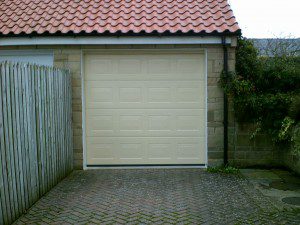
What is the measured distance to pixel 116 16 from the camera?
354 inches

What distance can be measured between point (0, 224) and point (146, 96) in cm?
452

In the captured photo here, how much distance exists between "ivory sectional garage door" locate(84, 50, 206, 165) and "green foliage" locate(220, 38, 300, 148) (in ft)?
2.64

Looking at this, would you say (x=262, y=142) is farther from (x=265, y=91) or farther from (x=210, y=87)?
(x=210, y=87)

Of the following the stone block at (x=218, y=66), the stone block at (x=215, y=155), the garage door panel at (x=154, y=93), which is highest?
the stone block at (x=218, y=66)

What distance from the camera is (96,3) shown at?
961 centimetres

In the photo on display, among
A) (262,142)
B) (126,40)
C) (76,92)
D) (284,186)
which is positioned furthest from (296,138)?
(76,92)

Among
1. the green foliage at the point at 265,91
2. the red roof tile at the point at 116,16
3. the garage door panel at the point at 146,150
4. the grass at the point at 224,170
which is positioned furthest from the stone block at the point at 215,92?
the grass at the point at 224,170

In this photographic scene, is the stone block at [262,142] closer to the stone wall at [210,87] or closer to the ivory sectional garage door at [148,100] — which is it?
the stone wall at [210,87]

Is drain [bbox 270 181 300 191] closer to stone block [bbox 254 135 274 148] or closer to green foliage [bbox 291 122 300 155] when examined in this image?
green foliage [bbox 291 122 300 155]

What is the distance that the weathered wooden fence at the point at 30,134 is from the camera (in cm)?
520

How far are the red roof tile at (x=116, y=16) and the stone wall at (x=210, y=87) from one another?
0.41 metres

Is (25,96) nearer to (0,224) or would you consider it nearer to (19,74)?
(19,74)

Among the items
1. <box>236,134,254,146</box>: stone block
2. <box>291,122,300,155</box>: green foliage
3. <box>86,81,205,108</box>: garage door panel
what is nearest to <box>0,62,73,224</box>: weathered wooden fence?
<box>86,81,205,108</box>: garage door panel

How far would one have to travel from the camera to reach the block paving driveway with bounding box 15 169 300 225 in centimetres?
545
